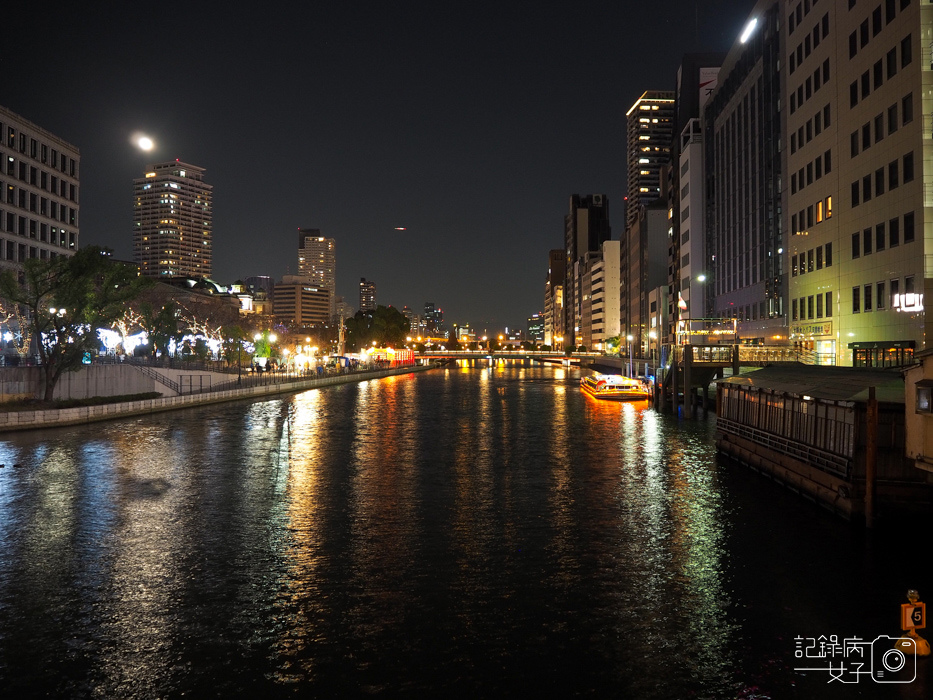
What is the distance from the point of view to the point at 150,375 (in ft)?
204

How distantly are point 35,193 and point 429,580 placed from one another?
93.6 meters

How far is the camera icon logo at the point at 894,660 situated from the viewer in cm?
1123

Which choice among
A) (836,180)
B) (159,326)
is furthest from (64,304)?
(836,180)

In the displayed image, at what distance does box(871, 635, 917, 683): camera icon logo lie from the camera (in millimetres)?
11229

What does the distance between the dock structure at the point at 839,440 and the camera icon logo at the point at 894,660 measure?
336 inches

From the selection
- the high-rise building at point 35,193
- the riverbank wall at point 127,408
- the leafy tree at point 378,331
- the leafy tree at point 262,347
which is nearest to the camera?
the riverbank wall at point 127,408

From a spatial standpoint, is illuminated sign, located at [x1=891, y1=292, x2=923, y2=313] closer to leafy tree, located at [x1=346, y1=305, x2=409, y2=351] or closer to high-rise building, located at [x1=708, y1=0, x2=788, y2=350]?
high-rise building, located at [x1=708, y1=0, x2=788, y2=350]

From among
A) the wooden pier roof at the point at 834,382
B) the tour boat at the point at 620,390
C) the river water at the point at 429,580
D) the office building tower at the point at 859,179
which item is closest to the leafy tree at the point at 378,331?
the tour boat at the point at 620,390

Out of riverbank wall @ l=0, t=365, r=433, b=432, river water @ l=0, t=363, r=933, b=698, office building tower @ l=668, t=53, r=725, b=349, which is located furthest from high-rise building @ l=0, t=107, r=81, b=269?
office building tower @ l=668, t=53, r=725, b=349

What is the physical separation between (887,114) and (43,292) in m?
56.5

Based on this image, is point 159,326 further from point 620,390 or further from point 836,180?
point 836,180

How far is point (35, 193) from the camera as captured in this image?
8994cm

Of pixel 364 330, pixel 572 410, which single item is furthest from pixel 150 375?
pixel 364 330

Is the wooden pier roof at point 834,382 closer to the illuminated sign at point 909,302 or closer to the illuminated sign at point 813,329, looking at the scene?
the illuminated sign at point 909,302
